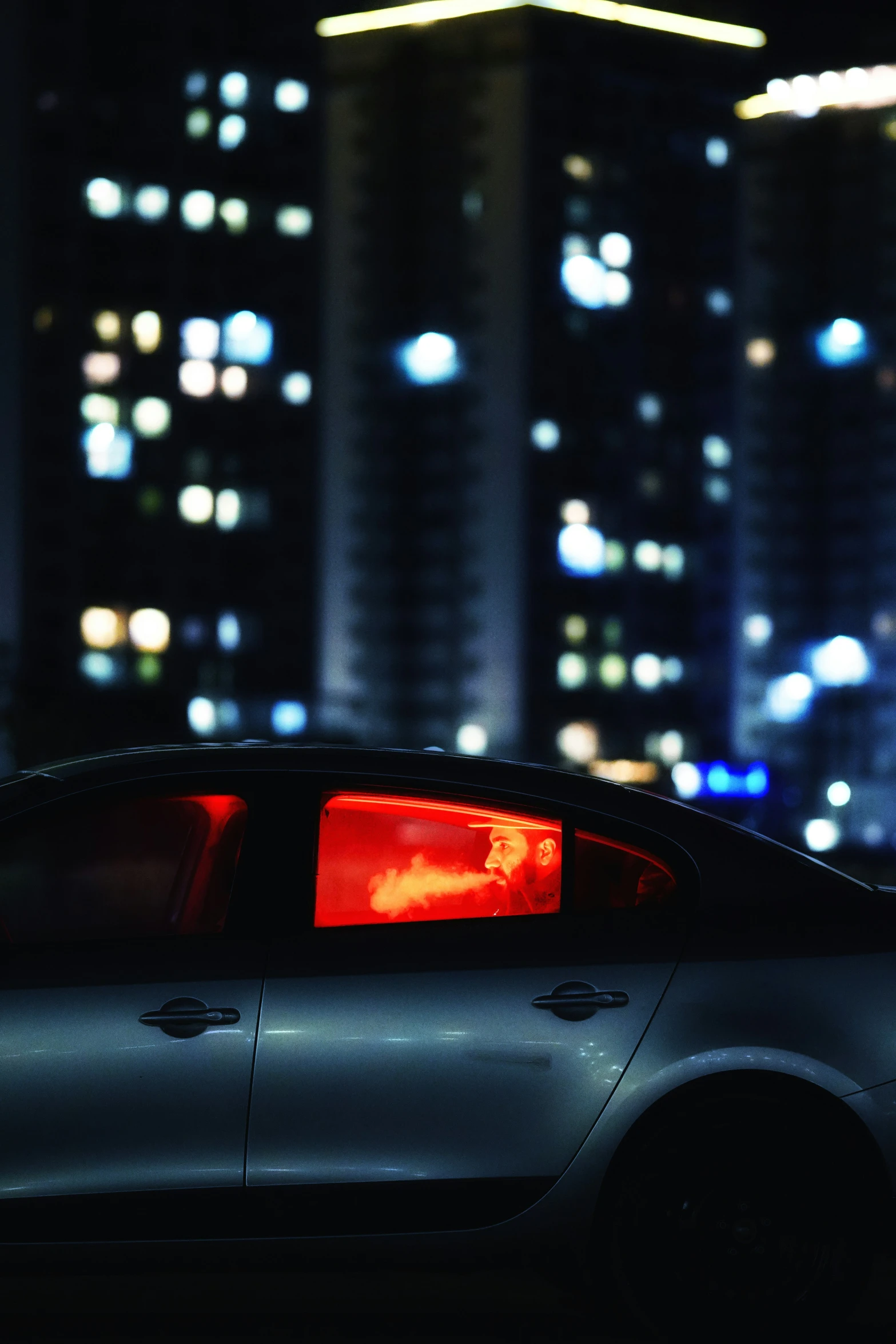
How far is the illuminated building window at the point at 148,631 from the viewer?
292ft

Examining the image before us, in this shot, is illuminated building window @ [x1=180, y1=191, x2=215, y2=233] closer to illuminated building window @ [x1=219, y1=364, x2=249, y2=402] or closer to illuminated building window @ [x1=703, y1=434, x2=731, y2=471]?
illuminated building window @ [x1=219, y1=364, x2=249, y2=402]

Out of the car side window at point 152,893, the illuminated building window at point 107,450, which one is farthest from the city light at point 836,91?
the car side window at point 152,893

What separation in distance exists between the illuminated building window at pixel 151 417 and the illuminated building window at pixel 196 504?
10.3ft

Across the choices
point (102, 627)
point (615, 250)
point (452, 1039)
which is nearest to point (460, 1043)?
point (452, 1039)

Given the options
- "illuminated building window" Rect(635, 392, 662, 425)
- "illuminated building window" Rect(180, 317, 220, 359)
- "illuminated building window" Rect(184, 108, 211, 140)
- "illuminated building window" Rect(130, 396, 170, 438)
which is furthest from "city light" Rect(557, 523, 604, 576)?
"illuminated building window" Rect(184, 108, 211, 140)

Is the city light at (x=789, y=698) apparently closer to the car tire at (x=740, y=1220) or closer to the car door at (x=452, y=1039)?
the car tire at (x=740, y=1220)

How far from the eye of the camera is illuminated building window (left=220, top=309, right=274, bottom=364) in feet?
Answer: 310

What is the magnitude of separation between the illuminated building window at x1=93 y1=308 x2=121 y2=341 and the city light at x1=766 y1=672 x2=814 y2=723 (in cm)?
6013

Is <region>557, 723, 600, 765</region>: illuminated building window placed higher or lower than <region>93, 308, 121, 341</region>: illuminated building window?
lower

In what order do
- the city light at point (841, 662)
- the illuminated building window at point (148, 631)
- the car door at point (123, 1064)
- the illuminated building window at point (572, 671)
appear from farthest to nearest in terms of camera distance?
the city light at point (841, 662) < the illuminated building window at point (572, 671) < the illuminated building window at point (148, 631) < the car door at point (123, 1064)

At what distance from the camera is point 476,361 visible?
397 feet

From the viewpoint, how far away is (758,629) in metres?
140

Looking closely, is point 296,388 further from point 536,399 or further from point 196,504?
point 536,399

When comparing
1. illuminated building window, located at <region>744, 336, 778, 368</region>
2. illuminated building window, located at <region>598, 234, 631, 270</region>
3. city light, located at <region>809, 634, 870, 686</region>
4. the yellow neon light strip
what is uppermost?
the yellow neon light strip
